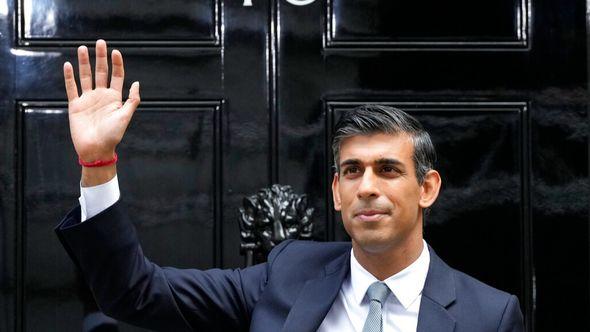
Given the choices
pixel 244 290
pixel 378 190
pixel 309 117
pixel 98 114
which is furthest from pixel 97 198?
pixel 309 117

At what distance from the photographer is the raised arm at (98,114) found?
2504mm

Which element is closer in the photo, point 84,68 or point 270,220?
point 84,68

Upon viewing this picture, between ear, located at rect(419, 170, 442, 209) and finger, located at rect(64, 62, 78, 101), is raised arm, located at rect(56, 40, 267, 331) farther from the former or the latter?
ear, located at rect(419, 170, 442, 209)

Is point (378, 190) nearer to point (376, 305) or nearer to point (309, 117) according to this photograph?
point (376, 305)

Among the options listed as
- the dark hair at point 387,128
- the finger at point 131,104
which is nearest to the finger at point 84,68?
the finger at point 131,104

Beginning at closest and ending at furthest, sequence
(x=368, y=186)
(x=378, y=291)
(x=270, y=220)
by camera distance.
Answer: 1. (x=368, y=186)
2. (x=378, y=291)
3. (x=270, y=220)

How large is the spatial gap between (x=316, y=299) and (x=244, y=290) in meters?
0.24

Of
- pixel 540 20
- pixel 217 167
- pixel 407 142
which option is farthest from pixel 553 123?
pixel 217 167

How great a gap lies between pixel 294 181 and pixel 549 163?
0.82 metres

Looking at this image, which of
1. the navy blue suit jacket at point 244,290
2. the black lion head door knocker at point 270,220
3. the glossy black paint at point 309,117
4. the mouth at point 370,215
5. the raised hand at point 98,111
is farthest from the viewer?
the glossy black paint at point 309,117

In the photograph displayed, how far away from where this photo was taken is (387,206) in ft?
8.94

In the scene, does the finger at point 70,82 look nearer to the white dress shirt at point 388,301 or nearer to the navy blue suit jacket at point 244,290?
the navy blue suit jacket at point 244,290

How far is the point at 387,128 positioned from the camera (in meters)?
2.79

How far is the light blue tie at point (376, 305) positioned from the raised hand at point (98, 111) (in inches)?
30.7
